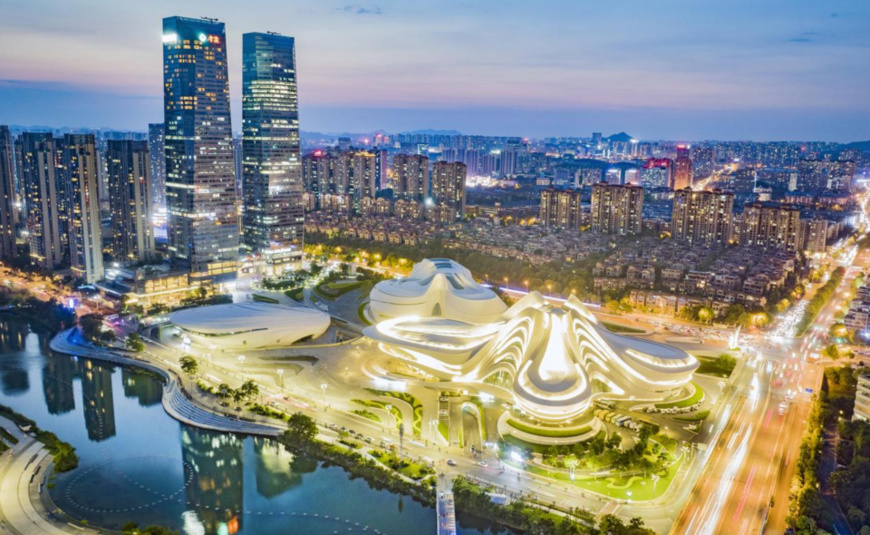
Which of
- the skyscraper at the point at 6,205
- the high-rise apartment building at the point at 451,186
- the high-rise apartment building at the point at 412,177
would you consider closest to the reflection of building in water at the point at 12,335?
the skyscraper at the point at 6,205

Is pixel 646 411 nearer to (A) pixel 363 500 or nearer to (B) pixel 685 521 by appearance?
(B) pixel 685 521

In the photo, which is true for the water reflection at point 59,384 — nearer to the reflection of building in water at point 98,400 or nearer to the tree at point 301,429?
the reflection of building in water at point 98,400


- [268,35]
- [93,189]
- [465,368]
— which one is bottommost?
[465,368]

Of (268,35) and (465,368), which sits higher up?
(268,35)

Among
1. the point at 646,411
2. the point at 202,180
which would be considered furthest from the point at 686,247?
the point at 202,180

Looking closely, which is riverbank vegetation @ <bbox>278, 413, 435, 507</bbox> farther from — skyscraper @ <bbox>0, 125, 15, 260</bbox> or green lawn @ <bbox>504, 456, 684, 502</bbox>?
skyscraper @ <bbox>0, 125, 15, 260</bbox>

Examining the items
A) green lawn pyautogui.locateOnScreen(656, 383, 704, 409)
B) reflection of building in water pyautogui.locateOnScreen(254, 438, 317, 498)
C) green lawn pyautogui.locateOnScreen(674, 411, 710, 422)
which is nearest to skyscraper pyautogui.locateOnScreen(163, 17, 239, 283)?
reflection of building in water pyautogui.locateOnScreen(254, 438, 317, 498)
